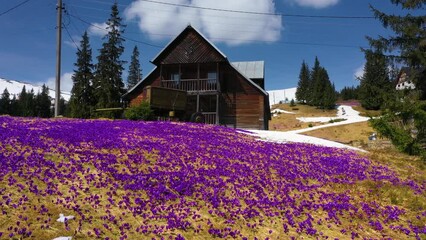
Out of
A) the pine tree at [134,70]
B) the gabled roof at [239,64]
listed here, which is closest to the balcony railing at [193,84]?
the gabled roof at [239,64]

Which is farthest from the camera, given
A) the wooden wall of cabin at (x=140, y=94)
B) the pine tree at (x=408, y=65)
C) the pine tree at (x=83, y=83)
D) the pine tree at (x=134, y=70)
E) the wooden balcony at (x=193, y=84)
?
the pine tree at (x=134, y=70)

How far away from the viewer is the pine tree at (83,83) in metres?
59.5

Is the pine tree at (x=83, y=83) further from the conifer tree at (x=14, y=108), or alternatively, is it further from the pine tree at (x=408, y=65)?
the conifer tree at (x=14, y=108)

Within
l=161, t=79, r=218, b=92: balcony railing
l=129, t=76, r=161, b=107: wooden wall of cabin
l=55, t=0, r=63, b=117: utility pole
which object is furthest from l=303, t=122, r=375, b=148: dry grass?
l=55, t=0, r=63, b=117: utility pole

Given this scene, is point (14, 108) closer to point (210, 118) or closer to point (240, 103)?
point (210, 118)

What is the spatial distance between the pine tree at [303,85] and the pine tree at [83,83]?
73.3 metres

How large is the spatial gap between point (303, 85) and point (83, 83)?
82016 millimetres

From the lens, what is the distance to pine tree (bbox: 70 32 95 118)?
59531 millimetres

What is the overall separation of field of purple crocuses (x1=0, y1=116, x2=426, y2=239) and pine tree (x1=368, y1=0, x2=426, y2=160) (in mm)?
4808

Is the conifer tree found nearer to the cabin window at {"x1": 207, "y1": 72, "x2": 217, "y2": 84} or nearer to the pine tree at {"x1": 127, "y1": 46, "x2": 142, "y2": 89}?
the pine tree at {"x1": 127, "y1": 46, "x2": 142, "y2": 89}

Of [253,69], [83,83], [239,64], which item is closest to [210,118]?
[253,69]

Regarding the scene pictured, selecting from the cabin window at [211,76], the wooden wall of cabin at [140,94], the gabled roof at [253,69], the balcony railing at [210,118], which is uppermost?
the gabled roof at [253,69]

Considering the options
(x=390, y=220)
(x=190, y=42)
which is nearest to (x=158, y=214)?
(x=390, y=220)

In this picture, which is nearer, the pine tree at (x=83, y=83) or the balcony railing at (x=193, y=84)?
the balcony railing at (x=193, y=84)
